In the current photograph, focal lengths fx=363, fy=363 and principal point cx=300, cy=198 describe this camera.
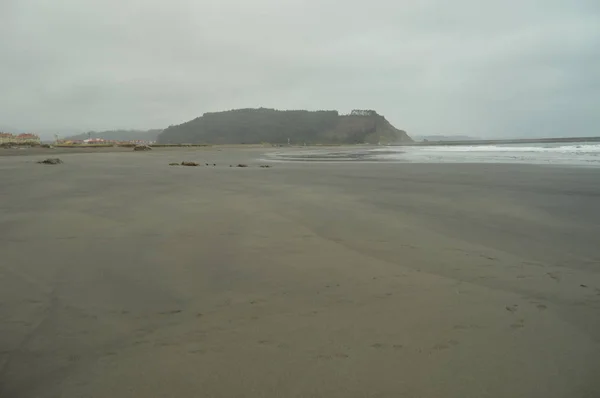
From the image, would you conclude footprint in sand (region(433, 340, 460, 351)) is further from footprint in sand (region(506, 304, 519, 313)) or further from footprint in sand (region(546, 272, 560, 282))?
footprint in sand (region(546, 272, 560, 282))

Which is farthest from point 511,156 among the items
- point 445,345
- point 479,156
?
point 445,345

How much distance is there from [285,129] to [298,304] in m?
160

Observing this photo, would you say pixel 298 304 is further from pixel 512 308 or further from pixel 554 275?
pixel 554 275

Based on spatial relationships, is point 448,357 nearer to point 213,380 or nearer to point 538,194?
point 213,380

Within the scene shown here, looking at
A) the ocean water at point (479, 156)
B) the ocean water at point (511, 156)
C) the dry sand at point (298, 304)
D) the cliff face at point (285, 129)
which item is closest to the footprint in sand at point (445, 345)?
the dry sand at point (298, 304)

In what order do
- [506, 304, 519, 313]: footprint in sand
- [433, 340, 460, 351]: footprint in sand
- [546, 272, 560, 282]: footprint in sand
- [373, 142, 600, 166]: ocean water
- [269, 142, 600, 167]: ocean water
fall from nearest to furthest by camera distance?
[433, 340, 460, 351]: footprint in sand
[506, 304, 519, 313]: footprint in sand
[546, 272, 560, 282]: footprint in sand
[373, 142, 600, 166]: ocean water
[269, 142, 600, 167]: ocean water

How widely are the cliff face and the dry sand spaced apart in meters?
144

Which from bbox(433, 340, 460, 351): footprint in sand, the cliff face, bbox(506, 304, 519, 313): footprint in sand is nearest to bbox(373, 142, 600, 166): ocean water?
bbox(506, 304, 519, 313): footprint in sand

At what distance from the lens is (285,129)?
16025cm

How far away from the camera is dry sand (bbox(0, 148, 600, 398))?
2268mm

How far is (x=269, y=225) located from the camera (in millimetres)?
6051

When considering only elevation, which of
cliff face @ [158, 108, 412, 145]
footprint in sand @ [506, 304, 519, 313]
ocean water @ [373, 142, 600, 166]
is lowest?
footprint in sand @ [506, 304, 519, 313]

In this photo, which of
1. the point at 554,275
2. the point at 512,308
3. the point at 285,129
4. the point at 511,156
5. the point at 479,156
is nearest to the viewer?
the point at 512,308

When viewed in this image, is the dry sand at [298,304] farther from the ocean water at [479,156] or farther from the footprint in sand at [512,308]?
the ocean water at [479,156]
